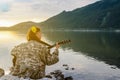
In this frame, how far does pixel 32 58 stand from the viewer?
6.96 metres

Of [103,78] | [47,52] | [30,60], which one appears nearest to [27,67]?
[30,60]

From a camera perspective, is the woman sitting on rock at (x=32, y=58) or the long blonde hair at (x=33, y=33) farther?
the long blonde hair at (x=33, y=33)

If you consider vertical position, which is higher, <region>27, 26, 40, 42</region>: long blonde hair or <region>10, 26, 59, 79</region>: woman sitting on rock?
<region>27, 26, 40, 42</region>: long blonde hair

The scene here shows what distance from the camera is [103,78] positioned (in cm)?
4284

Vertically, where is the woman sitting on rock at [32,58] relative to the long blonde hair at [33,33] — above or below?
below

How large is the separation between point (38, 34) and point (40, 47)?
1.09 ft

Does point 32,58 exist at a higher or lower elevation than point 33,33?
lower

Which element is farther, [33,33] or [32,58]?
[33,33]

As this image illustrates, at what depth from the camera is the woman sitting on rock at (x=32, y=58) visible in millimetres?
6879

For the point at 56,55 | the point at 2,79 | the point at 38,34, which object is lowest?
the point at 2,79

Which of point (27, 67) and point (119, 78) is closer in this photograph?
point (27, 67)

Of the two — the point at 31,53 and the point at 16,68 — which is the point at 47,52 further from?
the point at 16,68

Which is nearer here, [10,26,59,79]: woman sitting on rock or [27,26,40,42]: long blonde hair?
[10,26,59,79]: woman sitting on rock

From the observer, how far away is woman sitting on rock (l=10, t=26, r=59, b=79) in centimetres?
688
